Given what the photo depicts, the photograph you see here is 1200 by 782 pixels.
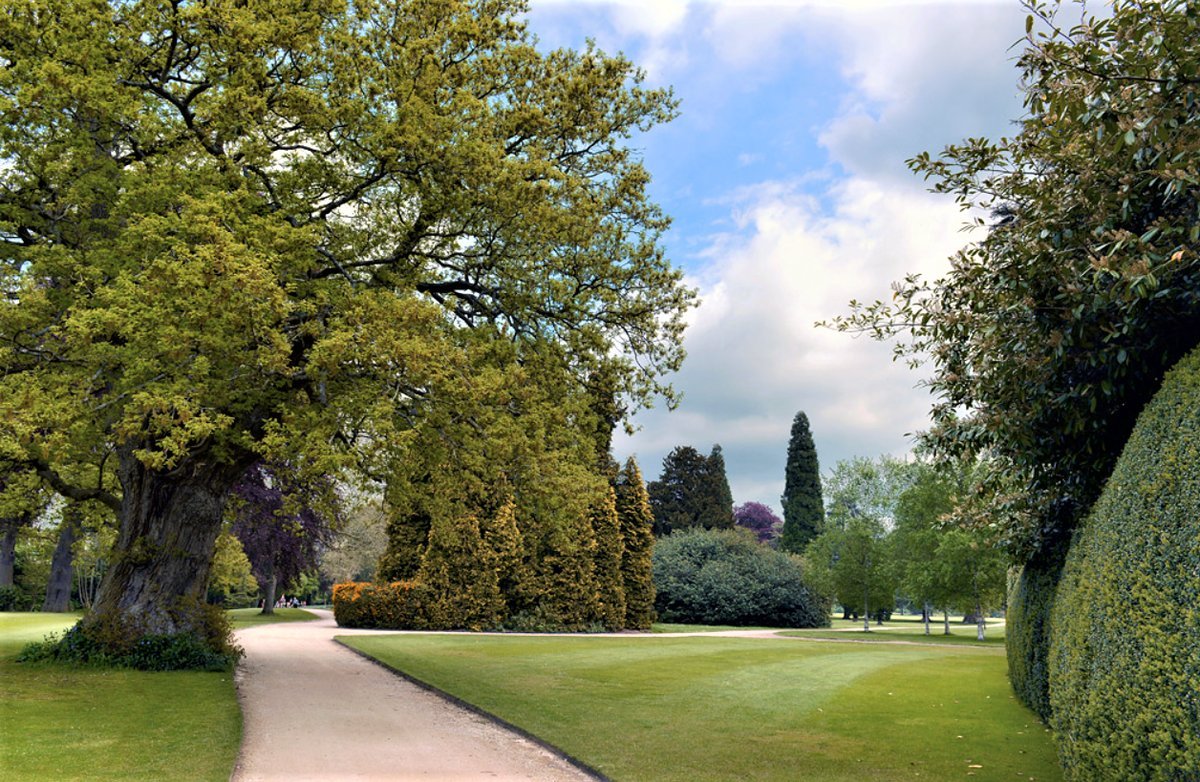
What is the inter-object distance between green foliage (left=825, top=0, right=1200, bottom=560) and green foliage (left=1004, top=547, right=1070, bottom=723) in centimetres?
289

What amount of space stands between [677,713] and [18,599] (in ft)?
136

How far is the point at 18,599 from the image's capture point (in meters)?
38.3

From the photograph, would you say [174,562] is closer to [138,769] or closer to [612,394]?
[138,769]

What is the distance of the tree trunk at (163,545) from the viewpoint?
1373 cm

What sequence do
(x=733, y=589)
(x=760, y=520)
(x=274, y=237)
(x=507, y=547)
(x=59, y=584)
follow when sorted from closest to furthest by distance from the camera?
(x=274, y=237), (x=507, y=547), (x=59, y=584), (x=733, y=589), (x=760, y=520)

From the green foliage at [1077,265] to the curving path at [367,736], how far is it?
5.61 m

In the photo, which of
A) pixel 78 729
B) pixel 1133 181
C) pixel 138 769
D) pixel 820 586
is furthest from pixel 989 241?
pixel 820 586

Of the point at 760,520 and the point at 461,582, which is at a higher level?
the point at 760,520

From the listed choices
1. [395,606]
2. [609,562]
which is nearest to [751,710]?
[395,606]

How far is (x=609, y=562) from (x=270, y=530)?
14192mm

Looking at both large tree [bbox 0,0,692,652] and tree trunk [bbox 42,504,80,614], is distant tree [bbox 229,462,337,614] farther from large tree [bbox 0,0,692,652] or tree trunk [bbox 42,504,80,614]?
tree trunk [bbox 42,504,80,614]

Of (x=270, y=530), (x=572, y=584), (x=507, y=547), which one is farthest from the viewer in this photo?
(x=572, y=584)

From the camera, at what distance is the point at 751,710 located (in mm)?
11414

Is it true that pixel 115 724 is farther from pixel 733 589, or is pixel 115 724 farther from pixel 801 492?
pixel 801 492
